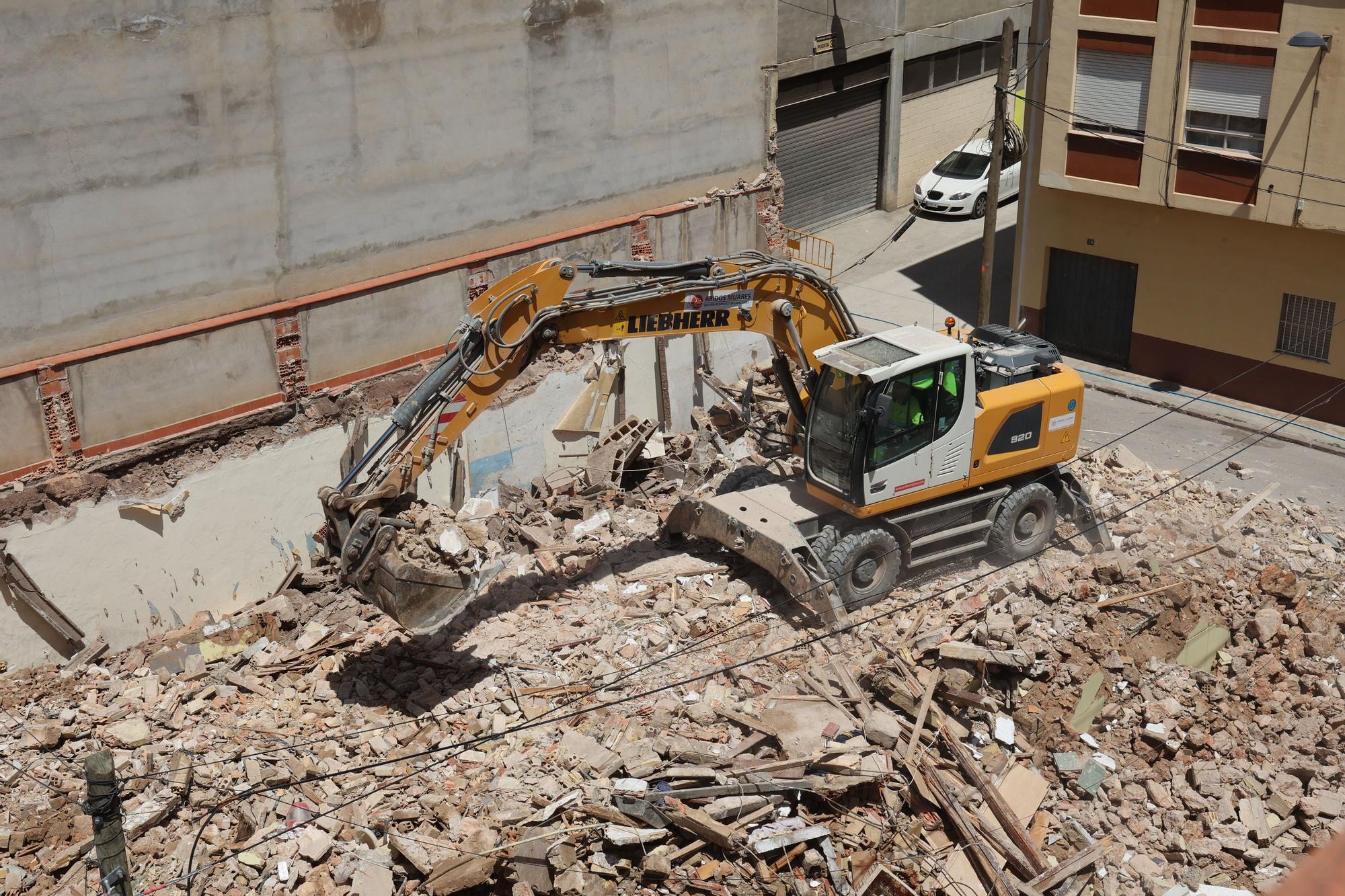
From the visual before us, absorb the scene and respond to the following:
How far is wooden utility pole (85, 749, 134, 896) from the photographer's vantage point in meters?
7.77

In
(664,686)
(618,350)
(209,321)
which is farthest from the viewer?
(618,350)

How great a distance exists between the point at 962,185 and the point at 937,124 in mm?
3476

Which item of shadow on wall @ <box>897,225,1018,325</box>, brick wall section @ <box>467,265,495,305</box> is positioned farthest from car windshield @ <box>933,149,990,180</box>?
brick wall section @ <box>467,265,495,305</box>

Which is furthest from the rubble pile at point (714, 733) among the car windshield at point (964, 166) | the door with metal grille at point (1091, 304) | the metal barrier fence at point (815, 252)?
the car windshield at point (964, 166)

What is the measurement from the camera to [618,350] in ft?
58.6

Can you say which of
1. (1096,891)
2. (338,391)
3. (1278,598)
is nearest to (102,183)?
(338,391)

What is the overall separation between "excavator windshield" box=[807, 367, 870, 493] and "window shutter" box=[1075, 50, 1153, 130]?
9.26 meters

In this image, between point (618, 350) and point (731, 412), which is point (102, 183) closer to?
point (618, 350)

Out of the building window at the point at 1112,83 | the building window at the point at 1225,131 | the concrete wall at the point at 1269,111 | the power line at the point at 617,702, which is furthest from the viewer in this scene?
the building window at the point at 1112,83

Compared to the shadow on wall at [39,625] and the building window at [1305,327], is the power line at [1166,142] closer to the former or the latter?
the building window at [1305,327]

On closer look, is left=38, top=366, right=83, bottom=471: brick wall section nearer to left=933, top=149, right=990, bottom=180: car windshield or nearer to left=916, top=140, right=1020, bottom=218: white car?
left=916, top=140, right=1020, bottom=218: white car

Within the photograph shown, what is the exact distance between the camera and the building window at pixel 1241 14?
17.7 m

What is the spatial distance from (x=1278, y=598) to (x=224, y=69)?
12.7 meters

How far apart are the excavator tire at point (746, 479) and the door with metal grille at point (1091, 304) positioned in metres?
8.17
